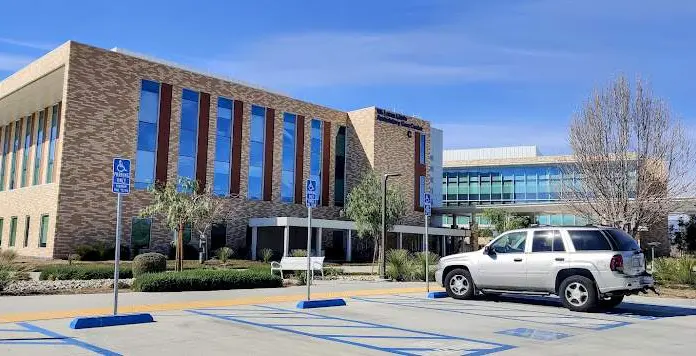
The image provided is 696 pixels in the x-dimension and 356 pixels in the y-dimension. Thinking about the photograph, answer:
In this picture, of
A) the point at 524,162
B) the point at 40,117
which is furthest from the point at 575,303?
the point at 524,162

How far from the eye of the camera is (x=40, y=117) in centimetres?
4041

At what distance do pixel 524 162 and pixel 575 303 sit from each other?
59838 millimetres

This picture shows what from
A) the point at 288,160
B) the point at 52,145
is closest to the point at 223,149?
the point at 288,160

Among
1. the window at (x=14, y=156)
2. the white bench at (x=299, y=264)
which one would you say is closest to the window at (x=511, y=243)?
the white bench at (x=299, y=264)

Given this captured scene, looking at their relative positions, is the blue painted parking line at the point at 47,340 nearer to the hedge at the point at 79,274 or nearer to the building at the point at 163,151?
the hedge at the point at 79,274

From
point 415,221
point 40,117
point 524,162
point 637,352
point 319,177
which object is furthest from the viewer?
point 524,162

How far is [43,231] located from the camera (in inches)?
1342

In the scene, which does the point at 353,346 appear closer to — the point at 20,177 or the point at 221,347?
the point at 221,347

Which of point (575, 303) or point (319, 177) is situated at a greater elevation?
point (319, 177)

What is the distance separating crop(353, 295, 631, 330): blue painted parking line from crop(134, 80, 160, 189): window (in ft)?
82.1

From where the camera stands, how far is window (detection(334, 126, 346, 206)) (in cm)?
4884

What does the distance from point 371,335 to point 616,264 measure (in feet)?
20.0

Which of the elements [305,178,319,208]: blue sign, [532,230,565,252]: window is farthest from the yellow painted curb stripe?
[532,230,565,252]: window

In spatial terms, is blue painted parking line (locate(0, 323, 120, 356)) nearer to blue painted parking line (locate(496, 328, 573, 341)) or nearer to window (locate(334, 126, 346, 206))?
blue painted parking line (locate(496, 328, 573, 341))
